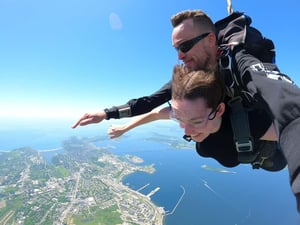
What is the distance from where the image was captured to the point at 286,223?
1712 centimetres

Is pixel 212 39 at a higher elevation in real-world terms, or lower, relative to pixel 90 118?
higher

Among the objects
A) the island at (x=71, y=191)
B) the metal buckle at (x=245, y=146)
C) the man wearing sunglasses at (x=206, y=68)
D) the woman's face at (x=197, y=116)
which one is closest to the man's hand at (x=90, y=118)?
the man wearing sunglasses at (x=206, y=68)

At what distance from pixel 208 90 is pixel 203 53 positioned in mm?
317

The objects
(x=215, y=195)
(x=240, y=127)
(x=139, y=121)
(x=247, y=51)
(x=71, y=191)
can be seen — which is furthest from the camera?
(x=71, y=191)

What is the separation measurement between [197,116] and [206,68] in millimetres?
253

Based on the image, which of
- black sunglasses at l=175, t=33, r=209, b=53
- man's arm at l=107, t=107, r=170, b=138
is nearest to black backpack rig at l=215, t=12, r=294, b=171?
black sunglasses at l=175, t=33, r=209, b=53

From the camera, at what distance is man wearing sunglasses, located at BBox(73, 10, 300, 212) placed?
504 millimetres

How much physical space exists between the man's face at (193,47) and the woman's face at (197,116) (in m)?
0.26

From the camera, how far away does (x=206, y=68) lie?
115 cm

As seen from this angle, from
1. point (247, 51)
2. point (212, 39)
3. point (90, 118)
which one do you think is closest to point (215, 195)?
point (90, 118)

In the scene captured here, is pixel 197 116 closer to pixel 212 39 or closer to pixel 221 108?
pixel 221 108

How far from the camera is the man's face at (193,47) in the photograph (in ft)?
4.18

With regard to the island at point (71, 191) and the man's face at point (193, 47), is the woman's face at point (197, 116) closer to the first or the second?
the man's face at point (193, 47)

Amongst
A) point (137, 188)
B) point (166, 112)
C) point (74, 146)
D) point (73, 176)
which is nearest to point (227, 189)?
point (137, 188)
